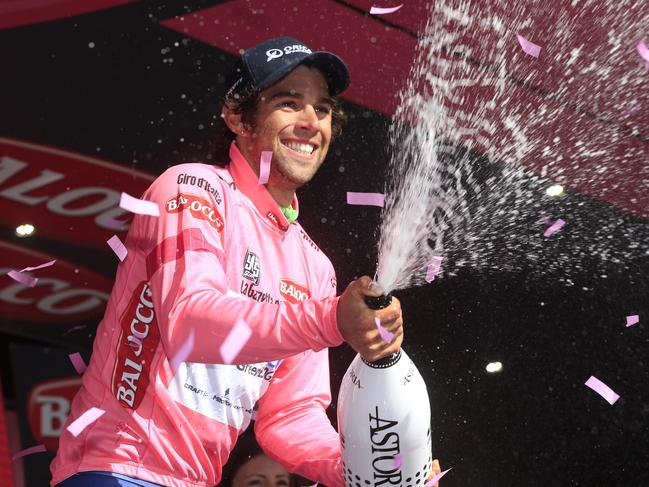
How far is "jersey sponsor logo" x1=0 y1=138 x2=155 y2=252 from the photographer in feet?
9.42

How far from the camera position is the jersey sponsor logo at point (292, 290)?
2338 mm

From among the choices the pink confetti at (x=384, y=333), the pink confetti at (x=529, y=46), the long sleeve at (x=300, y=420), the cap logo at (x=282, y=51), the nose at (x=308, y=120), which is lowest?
the long sleeve at (x=300, y=420)

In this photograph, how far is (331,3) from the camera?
3.01 meters

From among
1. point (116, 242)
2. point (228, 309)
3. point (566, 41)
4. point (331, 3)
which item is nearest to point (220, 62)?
point (331, 3)

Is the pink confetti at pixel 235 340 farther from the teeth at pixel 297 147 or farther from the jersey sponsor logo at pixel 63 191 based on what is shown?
the jersey sponsor logo at pixel 63 191

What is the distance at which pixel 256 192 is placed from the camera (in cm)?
239

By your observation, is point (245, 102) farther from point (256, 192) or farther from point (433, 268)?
point (433, 268)

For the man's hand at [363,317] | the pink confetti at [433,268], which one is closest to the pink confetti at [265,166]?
the man's hand at [363,317]

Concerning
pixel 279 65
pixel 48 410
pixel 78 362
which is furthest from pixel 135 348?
pixel 48 410

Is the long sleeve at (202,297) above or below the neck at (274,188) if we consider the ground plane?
below

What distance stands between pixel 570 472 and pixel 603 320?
22.3 inches

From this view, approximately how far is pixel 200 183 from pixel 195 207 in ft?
0.34

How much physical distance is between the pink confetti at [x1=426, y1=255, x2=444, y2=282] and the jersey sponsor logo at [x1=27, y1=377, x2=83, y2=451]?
1232mm

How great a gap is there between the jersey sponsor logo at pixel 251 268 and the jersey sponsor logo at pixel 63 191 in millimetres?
842
